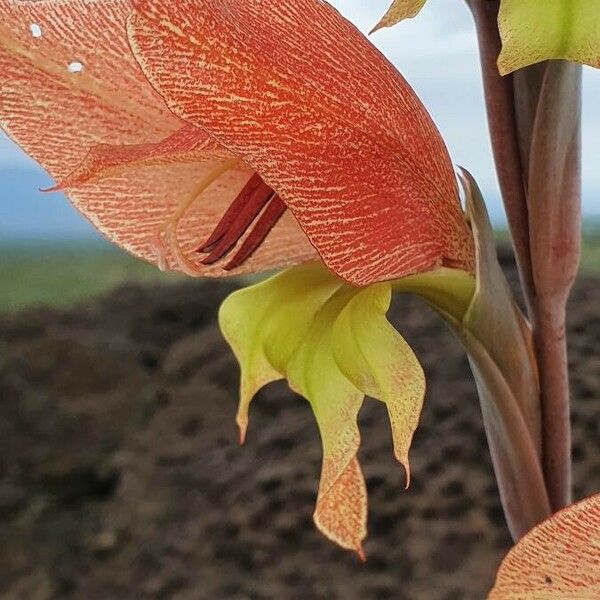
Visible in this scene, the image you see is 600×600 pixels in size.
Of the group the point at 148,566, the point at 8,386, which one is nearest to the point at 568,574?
the point at 148,566

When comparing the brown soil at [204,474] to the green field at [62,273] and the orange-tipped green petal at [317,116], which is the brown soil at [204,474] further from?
the orange-tipped green petal at [317,116]

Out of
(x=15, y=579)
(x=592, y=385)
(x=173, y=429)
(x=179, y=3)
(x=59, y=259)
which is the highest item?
(x=179, y=3)

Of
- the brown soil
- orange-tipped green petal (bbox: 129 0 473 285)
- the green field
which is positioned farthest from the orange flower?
the green field

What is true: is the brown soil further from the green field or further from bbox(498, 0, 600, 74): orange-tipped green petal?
bbox(498, 0, 600, 74): orange-tipped green petal

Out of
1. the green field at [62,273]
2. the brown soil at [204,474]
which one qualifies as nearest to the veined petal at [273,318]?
the brown soil at [204,474]

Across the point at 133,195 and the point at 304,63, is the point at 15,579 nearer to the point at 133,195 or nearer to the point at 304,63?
the point at 133,195
